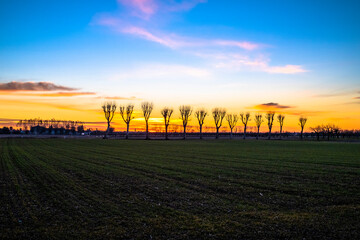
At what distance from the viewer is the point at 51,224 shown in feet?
31.0

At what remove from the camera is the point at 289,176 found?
19344 millimetres

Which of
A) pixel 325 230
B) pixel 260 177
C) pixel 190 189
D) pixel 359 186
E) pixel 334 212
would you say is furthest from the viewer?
pixel 260 177

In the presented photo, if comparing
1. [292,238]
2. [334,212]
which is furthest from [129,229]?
[334,212]

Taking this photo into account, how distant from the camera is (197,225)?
943 cm

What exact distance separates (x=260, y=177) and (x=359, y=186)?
604cm

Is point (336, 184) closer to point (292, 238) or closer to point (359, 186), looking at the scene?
point (359, 186)

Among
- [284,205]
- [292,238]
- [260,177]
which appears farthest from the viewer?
[260,177]

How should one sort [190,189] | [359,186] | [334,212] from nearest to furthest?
[334,212]
[190,189]
[359,186]

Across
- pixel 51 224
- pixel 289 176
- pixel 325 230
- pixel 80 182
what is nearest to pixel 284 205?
pixel 325 230

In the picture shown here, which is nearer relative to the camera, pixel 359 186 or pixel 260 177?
pixel 359 186

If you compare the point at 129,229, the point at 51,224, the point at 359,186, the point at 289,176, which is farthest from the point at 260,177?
the point at 51,224

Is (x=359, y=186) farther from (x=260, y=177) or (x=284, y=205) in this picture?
(x=284, y=205)

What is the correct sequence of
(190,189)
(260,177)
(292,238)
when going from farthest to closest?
(260,177) < (190,189) < (292,238)

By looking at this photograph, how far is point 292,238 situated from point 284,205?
12.8ft
